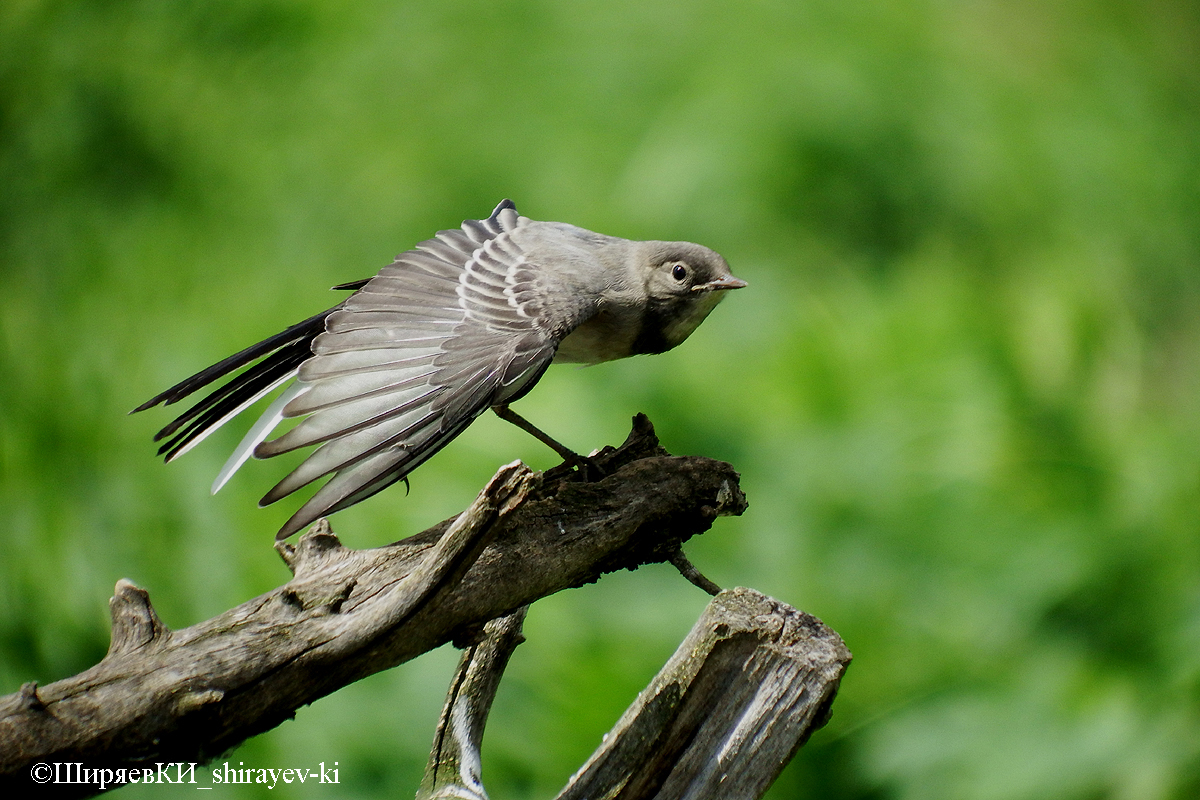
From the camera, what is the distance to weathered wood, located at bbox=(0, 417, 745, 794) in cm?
181

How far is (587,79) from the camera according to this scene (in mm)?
9812

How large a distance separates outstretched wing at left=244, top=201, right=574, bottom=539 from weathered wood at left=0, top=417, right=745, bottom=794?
22 cm

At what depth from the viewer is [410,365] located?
2.41 metres

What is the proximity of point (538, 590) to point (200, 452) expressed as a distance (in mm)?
3980

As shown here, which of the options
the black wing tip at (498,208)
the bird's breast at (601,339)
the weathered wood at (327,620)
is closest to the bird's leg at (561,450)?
the weathered wood at (327,620)

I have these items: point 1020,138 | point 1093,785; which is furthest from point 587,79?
point 1093,785

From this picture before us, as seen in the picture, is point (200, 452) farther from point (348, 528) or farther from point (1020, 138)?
point (1020, 138)

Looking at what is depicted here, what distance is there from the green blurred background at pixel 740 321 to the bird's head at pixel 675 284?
1801 mm

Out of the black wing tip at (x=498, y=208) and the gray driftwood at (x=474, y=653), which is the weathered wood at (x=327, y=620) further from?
the black wing tip at (x=498, y=208)

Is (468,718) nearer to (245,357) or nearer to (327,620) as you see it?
(327,620)

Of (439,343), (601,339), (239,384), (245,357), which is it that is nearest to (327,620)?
(439,343)

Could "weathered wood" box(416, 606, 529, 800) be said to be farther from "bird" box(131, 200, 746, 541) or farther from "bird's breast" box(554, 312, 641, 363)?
"bird's breast" box(554, 312, 641, 363)

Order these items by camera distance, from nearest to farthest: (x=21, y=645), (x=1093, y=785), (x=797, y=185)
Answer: (x=1093, y=785) < (x=21, y=645) < (x=797, y=185)

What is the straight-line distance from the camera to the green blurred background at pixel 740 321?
14.8 ft
